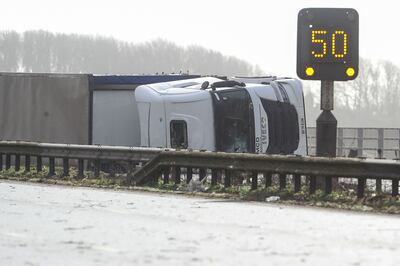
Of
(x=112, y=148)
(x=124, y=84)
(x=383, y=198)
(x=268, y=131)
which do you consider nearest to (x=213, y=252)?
(x=383, y=198)

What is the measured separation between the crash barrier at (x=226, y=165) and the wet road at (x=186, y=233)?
1.03 meters

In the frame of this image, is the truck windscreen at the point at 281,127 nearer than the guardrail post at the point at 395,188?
No

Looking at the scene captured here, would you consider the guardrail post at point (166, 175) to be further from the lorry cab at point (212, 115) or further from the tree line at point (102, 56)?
the tree line at point (102, 56)

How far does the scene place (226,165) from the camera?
1307 cm

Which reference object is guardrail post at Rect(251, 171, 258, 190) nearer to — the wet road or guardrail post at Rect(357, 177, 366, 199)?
the wet road

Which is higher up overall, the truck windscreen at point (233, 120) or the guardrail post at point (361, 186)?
the truck windscreen at point (233, 120)

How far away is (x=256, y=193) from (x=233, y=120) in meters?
5.25

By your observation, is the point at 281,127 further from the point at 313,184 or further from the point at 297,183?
the point at 313,184

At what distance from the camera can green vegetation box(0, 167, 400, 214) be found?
11.1 meters

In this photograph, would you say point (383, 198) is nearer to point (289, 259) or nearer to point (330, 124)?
point (330, 124)

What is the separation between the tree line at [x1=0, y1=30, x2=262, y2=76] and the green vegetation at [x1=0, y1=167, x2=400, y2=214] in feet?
384

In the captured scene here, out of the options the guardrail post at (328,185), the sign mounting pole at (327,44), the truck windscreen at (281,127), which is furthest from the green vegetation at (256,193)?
the truck windscreen at (281,127)

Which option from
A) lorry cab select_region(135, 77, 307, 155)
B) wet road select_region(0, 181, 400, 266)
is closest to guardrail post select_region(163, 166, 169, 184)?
wet road select_region(0, 181, 400, 266)

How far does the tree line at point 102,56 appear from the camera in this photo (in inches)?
5325
